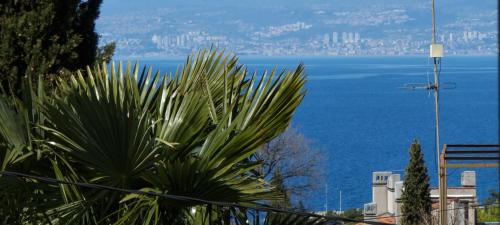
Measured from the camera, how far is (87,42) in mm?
9094

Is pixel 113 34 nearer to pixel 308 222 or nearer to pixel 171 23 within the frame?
pixel 171 23

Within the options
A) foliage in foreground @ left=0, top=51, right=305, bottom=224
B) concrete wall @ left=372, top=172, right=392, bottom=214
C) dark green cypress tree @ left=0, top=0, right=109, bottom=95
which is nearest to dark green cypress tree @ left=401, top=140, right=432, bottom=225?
concrete wall @ left=372, top=172, right=392, bottom=214

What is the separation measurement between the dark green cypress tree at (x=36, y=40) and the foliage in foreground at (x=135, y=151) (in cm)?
249

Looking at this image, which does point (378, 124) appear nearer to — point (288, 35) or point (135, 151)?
point (288, 35)

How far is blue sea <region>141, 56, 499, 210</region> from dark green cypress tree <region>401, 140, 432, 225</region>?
1093cm

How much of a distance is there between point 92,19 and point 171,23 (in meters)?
159

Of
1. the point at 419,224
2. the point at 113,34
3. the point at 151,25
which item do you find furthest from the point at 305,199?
the point at 151,25

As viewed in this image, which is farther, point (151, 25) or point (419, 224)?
point (151, 25)

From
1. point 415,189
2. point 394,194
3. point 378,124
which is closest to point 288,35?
point 378,124

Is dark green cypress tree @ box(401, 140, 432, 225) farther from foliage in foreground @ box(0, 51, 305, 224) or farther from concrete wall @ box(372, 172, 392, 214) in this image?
foliage in foreground @ box(0, 51, 305, 224)

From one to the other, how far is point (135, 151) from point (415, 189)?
19.6 meters

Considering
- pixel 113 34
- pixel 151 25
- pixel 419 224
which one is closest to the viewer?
pixel 419 224

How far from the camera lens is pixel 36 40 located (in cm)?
836

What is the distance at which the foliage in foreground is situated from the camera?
Result: 5.24m
